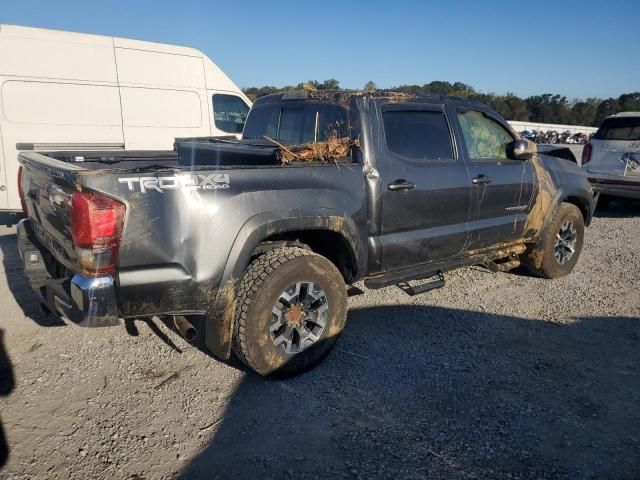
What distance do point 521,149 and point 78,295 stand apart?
3815 mm

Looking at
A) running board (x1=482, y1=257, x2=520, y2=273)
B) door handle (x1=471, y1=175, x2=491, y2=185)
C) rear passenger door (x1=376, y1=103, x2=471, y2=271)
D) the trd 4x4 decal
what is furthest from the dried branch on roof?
running board (x1=482, y1=257, x2=520, y2=273)

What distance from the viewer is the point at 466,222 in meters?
4.25

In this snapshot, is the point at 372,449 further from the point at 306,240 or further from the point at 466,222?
the point at 466,222

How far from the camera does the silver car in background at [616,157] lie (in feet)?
27.7

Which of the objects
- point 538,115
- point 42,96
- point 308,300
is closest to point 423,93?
point 308,300

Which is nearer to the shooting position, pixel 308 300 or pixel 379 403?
pixel 379 403

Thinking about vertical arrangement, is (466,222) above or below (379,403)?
above

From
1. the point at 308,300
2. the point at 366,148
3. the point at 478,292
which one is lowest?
Result: the point at 478,292

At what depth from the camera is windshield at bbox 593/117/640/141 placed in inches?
336

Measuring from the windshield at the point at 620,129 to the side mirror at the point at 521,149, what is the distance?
539 centimetres

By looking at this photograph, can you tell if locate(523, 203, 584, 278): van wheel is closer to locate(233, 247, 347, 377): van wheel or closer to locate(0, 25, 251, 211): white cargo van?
locate(233, 247, 347, 377): van wheel

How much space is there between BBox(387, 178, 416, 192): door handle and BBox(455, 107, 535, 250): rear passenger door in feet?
2.64

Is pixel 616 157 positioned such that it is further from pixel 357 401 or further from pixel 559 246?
pixel 357 401

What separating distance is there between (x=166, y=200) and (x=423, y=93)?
2544mm
